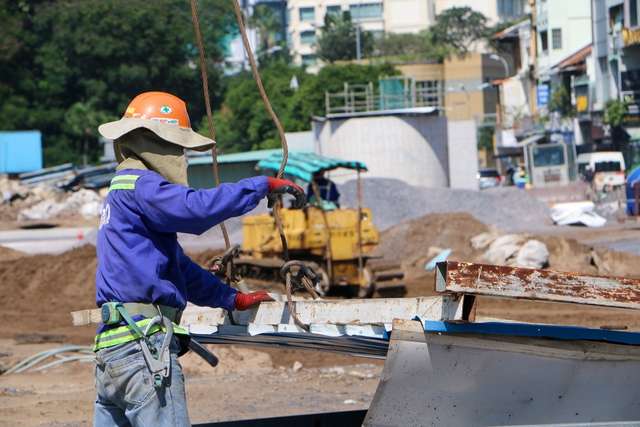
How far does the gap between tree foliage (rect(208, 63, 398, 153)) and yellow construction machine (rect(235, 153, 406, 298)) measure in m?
31.8

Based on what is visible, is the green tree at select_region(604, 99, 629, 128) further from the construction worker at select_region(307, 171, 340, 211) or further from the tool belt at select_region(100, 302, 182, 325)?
the tool belt at select_region(100, 302, 182, 325)

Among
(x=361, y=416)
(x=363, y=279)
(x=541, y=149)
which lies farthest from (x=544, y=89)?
(x=361, y=416)

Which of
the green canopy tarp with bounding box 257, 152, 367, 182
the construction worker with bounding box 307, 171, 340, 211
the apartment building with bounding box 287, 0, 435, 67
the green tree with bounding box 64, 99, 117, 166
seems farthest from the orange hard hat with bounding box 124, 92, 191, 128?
the apartment building with bounding box 287, 0, 435, 67

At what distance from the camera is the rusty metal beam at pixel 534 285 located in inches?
128

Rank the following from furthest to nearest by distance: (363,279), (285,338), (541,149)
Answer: (541,149)
(363,279)
(285,338)

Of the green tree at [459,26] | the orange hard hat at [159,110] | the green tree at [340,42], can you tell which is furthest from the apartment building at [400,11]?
the orange hard hat at [159,110]

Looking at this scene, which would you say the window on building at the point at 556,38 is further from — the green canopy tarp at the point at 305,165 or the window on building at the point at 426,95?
the green canopy tarp at the point at 305,165

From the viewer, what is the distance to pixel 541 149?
38844 millimetres

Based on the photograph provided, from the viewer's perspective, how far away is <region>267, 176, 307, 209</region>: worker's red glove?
139 inches

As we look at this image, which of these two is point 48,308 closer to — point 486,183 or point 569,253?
point 569,253

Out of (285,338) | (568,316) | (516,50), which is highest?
(516,50)

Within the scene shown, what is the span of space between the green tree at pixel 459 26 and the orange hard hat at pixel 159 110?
84050mm

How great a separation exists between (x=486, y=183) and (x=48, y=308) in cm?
3529

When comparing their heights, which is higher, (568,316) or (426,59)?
(426,59)
